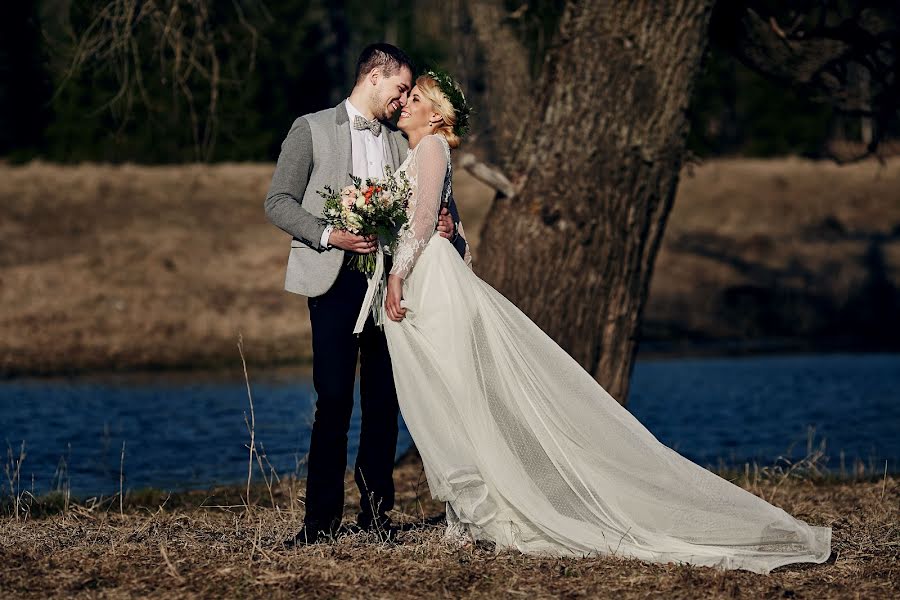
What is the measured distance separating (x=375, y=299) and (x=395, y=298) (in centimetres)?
15

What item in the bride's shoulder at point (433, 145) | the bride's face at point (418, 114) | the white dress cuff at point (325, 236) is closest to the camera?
the white dress cuff at point (325, 236)

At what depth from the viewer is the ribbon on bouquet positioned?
6.00 meters

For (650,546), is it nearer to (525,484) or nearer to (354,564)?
(525,484)

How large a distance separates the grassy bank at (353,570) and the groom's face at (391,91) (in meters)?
1.94

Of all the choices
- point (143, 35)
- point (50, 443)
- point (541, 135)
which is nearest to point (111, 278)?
point (50, 443)

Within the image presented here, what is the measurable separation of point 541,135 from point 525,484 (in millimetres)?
3625

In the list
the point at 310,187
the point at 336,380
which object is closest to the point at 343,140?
the point at 310,187

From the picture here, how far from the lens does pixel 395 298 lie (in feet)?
19.7

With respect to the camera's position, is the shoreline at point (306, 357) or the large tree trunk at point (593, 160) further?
the shoreline at point (306, 357)

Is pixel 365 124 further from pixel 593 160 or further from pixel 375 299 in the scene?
pixel 593 160

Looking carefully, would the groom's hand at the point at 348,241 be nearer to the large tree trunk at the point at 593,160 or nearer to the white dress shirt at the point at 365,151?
the white dress shirt at the point at 365,151

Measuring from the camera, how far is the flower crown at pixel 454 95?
6.12 meters

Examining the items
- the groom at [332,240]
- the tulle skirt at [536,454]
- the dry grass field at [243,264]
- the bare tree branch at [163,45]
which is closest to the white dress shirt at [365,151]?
the groom at [332,240]

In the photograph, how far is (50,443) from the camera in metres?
12.0
